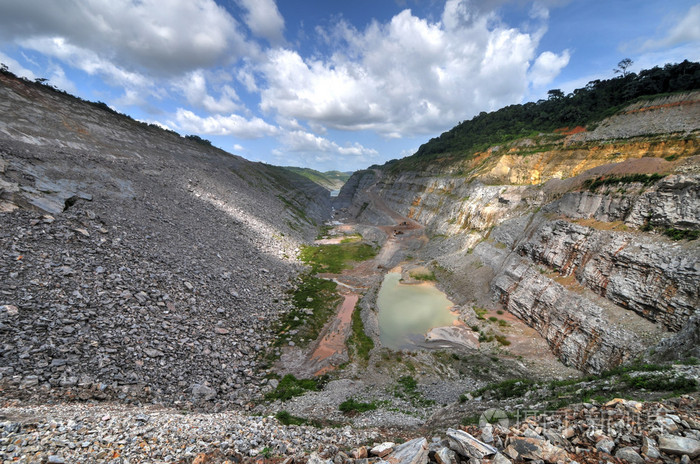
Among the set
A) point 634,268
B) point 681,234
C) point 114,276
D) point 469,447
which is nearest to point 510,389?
point 469,447

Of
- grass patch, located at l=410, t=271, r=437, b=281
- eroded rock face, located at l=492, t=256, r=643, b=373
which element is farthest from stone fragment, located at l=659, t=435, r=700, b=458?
grass patch, located at l=410, t=271, r=437, b=281

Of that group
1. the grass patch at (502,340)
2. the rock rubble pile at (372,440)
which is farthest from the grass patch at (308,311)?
the grass patch at (502,340)

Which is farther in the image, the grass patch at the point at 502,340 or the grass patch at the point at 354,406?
the grass patch at the point at 502,340

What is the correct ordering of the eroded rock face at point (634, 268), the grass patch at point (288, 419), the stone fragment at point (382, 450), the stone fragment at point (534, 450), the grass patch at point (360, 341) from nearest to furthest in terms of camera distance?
1. the stone fragment at point (534, 450)
2. the stone fragment at point (382, 450)
3. the grass patch at point (288, 419)
4. the eroded rock face at point (634, 268)
5. the grass patch at point (360, 341)

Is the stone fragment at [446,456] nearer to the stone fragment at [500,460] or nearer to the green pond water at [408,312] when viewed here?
the stone fragment at [500,460]

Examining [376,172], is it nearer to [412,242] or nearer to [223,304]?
[412,242]

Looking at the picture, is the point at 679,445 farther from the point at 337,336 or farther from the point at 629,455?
the point at 337,336
